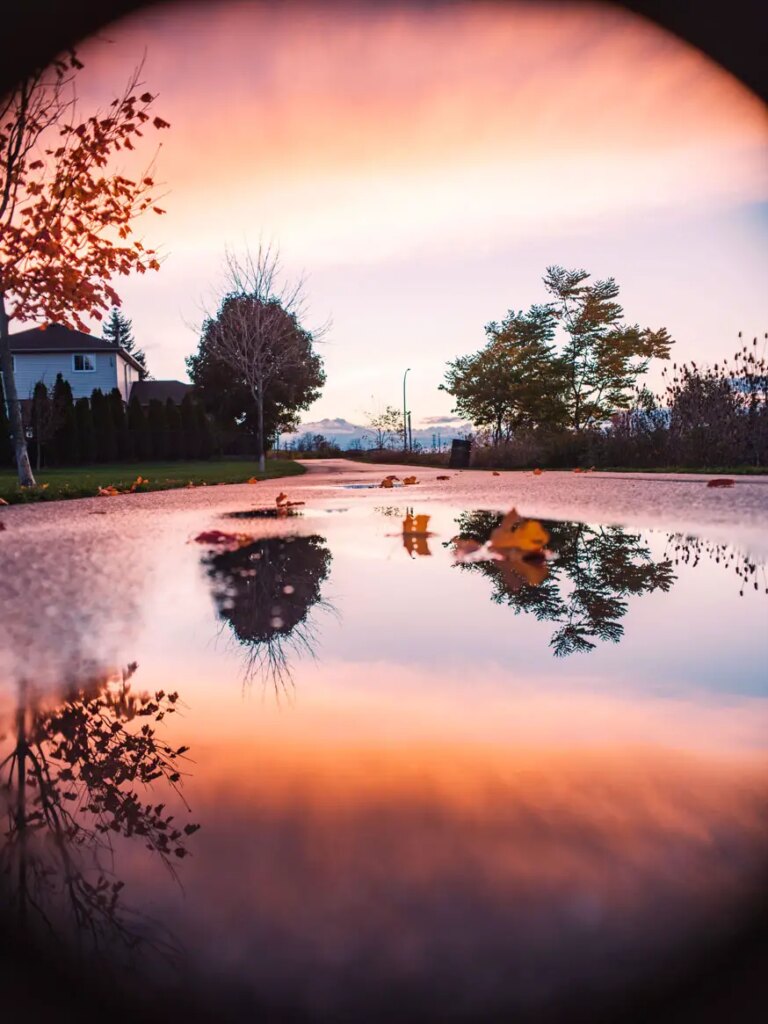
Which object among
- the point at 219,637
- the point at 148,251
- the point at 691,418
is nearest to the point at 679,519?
the point at 219,637

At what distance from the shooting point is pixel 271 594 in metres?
2.77

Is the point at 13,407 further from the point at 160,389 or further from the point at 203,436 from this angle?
the point at 160,389

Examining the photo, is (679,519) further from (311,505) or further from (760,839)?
(760,839)

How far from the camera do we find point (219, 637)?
2.10 m

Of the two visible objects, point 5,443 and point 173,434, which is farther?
point 173,434

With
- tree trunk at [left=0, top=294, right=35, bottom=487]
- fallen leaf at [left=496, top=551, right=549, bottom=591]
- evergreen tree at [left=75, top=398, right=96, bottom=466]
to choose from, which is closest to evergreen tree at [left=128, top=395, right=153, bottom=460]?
evergreen tree at [left=75, top=398, right=96, bottom=466]

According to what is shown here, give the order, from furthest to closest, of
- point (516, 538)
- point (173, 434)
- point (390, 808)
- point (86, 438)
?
point (173, 434) → point (86, 438) → point (516, 538) → point (390, 808)

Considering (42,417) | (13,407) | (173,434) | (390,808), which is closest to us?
(390,808)

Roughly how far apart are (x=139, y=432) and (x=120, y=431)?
823 mm

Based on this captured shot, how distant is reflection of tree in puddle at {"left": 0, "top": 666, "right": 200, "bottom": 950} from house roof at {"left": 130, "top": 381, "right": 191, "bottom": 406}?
45502 mm

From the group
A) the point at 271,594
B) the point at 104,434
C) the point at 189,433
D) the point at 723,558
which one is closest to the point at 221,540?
the point at 271,594

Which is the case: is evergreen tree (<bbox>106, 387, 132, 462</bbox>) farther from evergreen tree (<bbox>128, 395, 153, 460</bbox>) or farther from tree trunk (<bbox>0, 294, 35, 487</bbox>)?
tree trunk (<bbox>0, 294, 35, 487</bbox>)

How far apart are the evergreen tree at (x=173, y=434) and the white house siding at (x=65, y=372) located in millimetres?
8341

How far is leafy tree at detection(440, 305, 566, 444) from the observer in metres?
30.3
